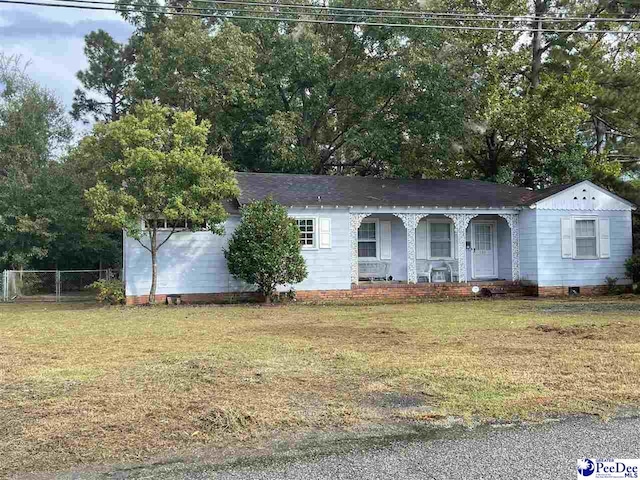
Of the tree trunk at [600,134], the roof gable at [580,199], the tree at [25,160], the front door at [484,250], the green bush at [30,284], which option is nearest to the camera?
the roof gable at [580,199]

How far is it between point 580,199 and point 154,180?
42.4 feet

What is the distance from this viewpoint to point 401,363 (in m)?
7.43

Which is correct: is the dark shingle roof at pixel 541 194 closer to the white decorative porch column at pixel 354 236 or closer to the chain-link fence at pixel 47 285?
the white decorative porch column at pixel 354 236

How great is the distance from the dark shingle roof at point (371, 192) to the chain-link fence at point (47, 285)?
24.2 ft

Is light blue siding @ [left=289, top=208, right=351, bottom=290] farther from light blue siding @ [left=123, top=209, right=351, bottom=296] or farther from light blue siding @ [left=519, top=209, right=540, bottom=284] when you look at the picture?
light blue siding @ [left=519, top=209, right=540, bottom=284]

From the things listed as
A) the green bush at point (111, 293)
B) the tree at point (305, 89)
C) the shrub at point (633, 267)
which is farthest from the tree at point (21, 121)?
the shrub at point (633, 267)

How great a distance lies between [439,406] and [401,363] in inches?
76.7

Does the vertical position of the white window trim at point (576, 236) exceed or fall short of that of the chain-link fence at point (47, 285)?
it exceeds it

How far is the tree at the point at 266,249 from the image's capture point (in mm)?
15633

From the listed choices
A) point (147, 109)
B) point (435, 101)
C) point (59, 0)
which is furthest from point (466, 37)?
point (59, 0)

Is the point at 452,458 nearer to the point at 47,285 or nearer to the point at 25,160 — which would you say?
the point at 47,285

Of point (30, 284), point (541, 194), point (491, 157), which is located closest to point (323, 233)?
point (541, 194)

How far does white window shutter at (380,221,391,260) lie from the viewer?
19031 millimetres

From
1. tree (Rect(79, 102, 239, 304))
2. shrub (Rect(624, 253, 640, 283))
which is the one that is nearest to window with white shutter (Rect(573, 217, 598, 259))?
shrub (Rect(624, 253, 640, 283))
